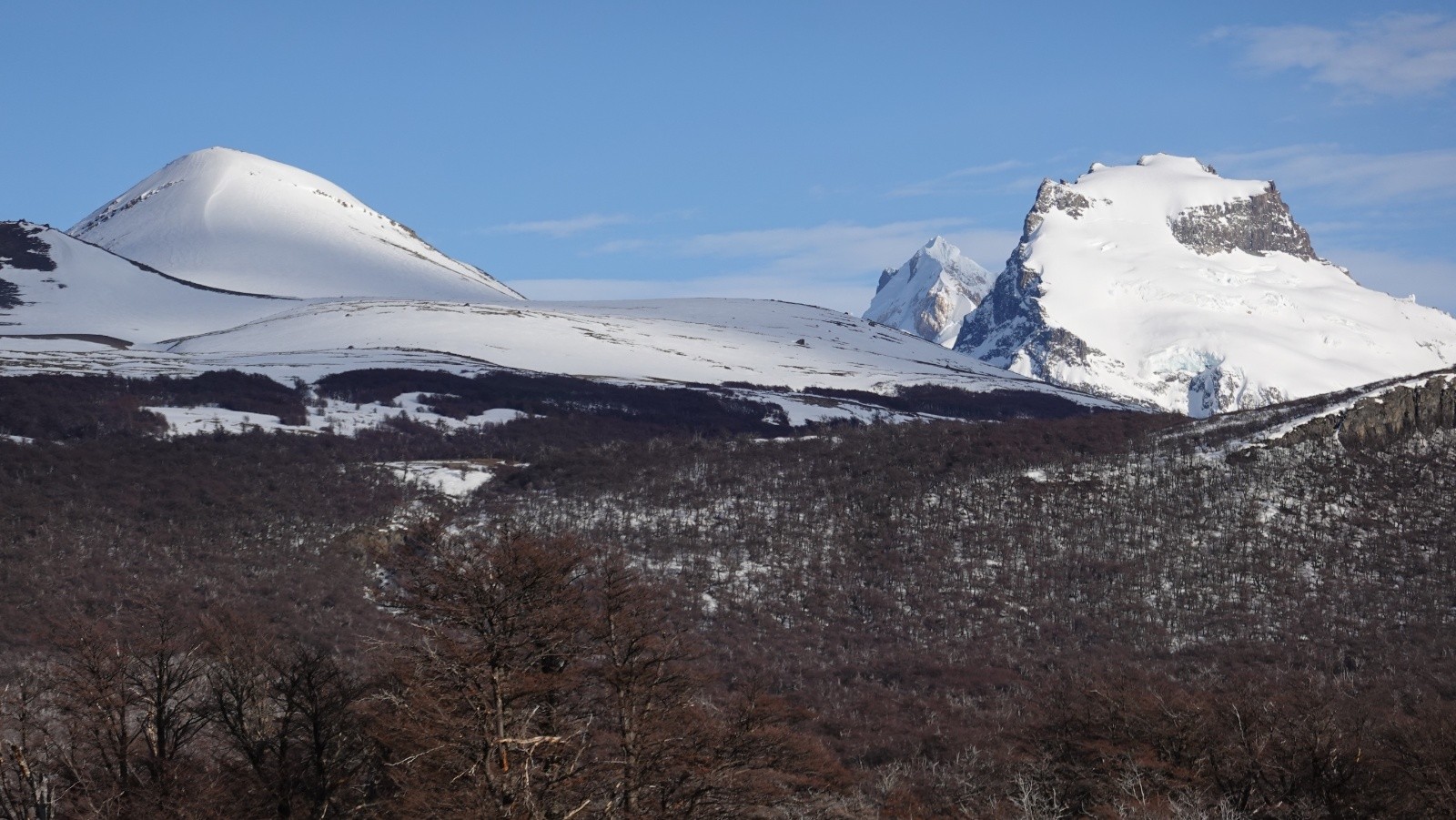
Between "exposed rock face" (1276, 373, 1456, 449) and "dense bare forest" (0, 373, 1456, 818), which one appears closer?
"dense bare forest" (0, 373, 1456, 818)

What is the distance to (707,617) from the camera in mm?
107000

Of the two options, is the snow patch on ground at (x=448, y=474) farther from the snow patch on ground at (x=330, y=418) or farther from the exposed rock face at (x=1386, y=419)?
the exposed rock face at (x=1386, y=419)

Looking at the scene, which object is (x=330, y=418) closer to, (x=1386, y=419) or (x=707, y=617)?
(x=707, y=617)

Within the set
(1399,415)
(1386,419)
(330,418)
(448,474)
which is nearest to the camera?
Result: (1386,419)

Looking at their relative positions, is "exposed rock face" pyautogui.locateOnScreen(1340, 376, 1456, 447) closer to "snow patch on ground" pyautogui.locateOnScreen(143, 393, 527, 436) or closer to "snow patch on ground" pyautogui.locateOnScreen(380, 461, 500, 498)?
"snow patch on ground" pyautogui.locateOnScreen(380, 461, 500, 498)

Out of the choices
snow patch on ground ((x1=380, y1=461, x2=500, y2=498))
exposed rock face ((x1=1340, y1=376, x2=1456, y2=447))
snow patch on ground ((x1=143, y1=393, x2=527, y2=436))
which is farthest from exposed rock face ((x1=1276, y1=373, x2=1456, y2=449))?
snow patch on ground ((x1=143, y1=393, x2=527, y2=436))

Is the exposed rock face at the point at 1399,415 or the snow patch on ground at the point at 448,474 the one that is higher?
the exposed rock face at the point at 1399,415

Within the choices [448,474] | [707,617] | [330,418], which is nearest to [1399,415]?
[707,617]

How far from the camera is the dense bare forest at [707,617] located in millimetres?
37188

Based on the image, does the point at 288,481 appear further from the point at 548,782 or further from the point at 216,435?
the point at 548,782

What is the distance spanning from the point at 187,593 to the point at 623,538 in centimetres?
Result: 3541

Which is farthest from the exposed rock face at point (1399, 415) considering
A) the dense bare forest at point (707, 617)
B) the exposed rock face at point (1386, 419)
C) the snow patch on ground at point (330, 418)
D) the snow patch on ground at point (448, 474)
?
the snow patch on ground at point (330, 418)

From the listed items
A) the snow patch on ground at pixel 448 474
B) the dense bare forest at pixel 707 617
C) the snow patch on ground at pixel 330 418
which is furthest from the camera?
the snow patch on ground at pixel 330 418

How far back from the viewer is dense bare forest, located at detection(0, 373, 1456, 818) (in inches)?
1464
